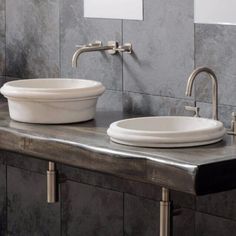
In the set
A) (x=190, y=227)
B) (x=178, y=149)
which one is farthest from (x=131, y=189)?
(x=178, y=149)

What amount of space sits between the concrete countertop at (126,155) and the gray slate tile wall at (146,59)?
0.90 feet

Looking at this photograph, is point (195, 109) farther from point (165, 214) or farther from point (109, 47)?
point (109, 47)

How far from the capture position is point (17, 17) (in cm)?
438

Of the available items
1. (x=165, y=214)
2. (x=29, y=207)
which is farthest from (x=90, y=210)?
(x=165, y=214)

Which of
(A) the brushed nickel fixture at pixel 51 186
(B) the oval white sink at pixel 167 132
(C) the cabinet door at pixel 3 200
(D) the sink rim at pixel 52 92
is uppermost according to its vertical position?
(D) the sink rim at pixel 52 92

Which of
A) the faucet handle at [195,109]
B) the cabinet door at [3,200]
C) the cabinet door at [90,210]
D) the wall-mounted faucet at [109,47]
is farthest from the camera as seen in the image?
the cabinet door at [3,200]

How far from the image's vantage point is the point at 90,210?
412cm

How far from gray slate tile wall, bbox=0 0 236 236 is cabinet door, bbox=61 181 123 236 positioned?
0.06m

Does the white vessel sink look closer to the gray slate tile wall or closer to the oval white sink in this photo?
the gray slate tile wall

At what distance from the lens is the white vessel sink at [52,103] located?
11.3 feet

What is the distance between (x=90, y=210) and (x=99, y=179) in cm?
20

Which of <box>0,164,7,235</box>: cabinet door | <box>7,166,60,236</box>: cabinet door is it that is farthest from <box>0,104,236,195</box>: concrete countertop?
<box>0,164,7,235</box>: cabinet door

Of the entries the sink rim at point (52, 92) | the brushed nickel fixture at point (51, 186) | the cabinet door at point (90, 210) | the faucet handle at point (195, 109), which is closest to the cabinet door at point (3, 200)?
the cabinet door at point (90, 210)

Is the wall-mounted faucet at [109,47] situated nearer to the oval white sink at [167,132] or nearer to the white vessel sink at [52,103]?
the white vessel sink at [52,103]
